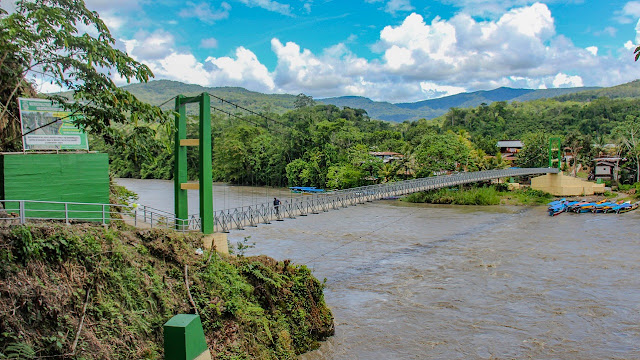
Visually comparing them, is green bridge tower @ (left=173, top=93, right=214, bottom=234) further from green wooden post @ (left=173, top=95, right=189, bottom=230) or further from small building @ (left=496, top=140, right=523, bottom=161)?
small building @ (left=496, top=140, right=523, bottom=161)

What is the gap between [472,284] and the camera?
12.6m

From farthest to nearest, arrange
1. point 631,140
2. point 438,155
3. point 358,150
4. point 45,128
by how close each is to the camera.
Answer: point 358,150, point 631,140, point 438,155, point 45,128

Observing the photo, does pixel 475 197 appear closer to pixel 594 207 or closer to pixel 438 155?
pixel 438 155

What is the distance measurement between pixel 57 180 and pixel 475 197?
87.0 feet

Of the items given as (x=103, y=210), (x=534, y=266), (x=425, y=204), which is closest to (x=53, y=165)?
(x=103, y=210)

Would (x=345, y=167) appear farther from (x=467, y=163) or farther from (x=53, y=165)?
(x=53, y=165)

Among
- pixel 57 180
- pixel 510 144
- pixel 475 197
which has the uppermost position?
pixel 510 144

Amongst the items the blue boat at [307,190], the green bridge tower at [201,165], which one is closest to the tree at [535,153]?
the blue boat at [307,190]

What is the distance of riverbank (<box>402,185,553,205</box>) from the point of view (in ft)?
97.5

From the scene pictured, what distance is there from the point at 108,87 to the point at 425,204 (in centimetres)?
2548

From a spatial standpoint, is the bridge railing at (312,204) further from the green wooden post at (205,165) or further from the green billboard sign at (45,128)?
the green billboard sign at (45,128)

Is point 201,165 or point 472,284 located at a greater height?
point 201,165

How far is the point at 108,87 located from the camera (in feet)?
20.0

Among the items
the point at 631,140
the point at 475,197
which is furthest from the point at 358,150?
the point at 631,140
